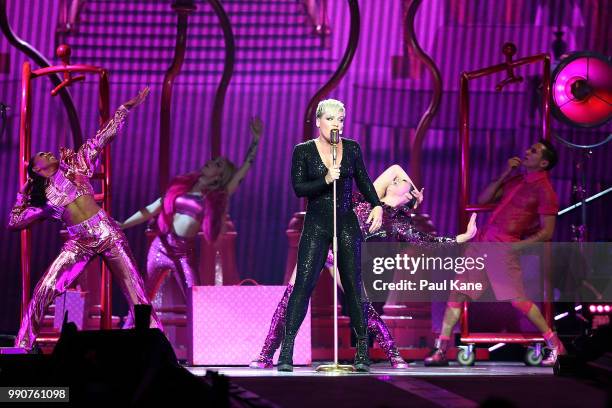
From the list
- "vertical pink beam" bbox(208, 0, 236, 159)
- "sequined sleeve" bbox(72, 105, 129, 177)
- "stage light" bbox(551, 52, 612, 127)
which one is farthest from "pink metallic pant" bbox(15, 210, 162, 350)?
"stage light" bbox(551, 52, 612, 127)

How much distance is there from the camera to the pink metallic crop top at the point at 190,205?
9318 mm

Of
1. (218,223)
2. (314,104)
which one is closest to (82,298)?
(218,223)

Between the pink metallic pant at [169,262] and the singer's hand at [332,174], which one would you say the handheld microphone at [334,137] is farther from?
the pink metallic pant at [169,262]

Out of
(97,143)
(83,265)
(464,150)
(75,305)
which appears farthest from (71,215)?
(464,150)

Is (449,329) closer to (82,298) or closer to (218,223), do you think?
(218,223)

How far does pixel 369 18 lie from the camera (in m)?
10.1

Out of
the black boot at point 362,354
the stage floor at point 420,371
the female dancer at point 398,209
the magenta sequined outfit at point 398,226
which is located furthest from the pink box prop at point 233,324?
the black boot at point 362,354

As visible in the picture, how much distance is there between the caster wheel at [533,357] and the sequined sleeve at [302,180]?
97.9 inches

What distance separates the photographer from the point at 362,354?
6.88m

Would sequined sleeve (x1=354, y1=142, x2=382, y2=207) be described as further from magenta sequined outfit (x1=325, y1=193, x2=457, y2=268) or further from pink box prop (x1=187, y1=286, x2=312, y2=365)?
pink box prop (x1=187, y1=286, x2=312, y2=365)

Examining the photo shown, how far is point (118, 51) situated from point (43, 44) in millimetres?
602

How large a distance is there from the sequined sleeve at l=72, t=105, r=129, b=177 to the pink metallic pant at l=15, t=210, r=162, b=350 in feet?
1.02

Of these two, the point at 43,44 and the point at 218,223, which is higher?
the point at 43,44

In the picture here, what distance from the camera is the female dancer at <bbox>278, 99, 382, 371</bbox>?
6832 millimetres
